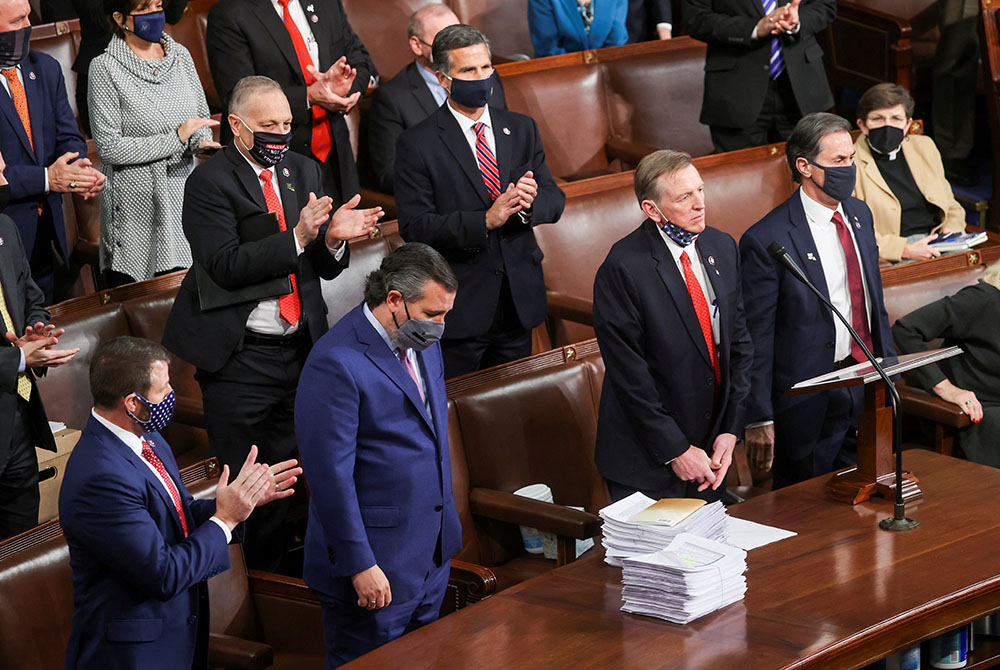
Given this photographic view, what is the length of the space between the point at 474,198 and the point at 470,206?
0.03 meters

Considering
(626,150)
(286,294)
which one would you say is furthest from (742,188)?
(286,294)

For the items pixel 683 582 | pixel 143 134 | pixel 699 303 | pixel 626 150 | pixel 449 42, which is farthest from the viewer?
pixel 626 150

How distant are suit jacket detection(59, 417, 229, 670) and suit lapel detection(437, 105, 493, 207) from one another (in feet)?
4.68

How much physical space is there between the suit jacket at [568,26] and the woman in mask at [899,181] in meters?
1.38

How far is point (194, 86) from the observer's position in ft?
12.8

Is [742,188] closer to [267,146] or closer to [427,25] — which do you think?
[427,25]

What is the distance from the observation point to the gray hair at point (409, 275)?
2.61 meters

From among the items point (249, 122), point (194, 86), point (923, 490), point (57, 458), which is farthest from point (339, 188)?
point (923, 490)

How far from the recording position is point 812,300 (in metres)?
3.35

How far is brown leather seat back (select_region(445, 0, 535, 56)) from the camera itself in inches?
233

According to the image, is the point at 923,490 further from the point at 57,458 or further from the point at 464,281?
the point at 57,458

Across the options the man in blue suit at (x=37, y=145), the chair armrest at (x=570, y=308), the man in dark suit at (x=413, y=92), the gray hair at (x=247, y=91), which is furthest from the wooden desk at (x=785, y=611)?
the man in dark suit at (x=413, y=92)

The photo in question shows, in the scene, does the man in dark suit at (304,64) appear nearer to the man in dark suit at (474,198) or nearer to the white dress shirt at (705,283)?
the man in dark suit at (474,198)

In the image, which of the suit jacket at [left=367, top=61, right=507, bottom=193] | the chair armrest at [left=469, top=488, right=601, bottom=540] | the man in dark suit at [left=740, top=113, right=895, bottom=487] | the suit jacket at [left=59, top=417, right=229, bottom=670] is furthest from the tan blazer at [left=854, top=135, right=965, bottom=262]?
the suit jacket at [left=59, top=417, right=229, bottom=670]
